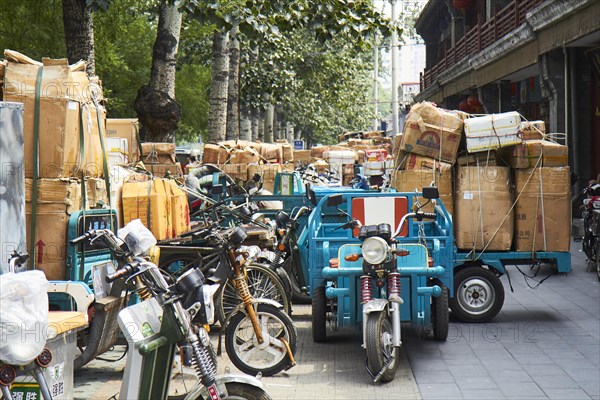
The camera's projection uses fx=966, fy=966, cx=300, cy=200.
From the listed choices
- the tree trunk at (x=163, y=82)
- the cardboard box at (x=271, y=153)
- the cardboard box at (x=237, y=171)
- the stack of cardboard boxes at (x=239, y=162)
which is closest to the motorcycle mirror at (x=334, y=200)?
the tree trunk at (x=163, y=82)

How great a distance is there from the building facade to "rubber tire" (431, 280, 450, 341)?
5.59 meters

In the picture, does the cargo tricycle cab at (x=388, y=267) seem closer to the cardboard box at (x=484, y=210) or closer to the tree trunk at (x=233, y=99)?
the cardboard box at (x=484, y=210)

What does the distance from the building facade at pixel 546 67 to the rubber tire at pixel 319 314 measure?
20.1 feet

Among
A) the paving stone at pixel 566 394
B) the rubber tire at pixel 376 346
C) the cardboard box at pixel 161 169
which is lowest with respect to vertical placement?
the paving stone at pixel 566 394

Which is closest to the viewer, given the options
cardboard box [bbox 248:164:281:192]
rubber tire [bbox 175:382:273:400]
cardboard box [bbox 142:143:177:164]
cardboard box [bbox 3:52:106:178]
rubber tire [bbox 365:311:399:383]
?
rubber tire [bbox 175:382:273:400]

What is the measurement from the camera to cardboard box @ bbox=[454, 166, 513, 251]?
10.8 m

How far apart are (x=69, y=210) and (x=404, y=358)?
Result: 350 cm

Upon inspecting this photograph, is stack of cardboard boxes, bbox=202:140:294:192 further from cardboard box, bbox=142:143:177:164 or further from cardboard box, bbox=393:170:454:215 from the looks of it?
cardboard box, bbox=393:170:454:215

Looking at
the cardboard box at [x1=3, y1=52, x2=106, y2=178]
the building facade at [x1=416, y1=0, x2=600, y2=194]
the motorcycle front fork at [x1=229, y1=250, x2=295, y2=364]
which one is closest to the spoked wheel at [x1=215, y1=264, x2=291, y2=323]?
the motorcycle front fork at [x1=229, y1=250, x2=295, y2=364]

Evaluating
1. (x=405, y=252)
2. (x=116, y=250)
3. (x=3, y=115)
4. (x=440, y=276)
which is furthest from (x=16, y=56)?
(x=440, y=276)

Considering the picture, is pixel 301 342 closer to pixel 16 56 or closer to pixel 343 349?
pixel 343 349

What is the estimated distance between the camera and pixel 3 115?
6.36 m

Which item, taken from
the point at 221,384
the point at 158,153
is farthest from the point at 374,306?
the point at 158,153

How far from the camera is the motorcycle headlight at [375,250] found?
814 centimetres
